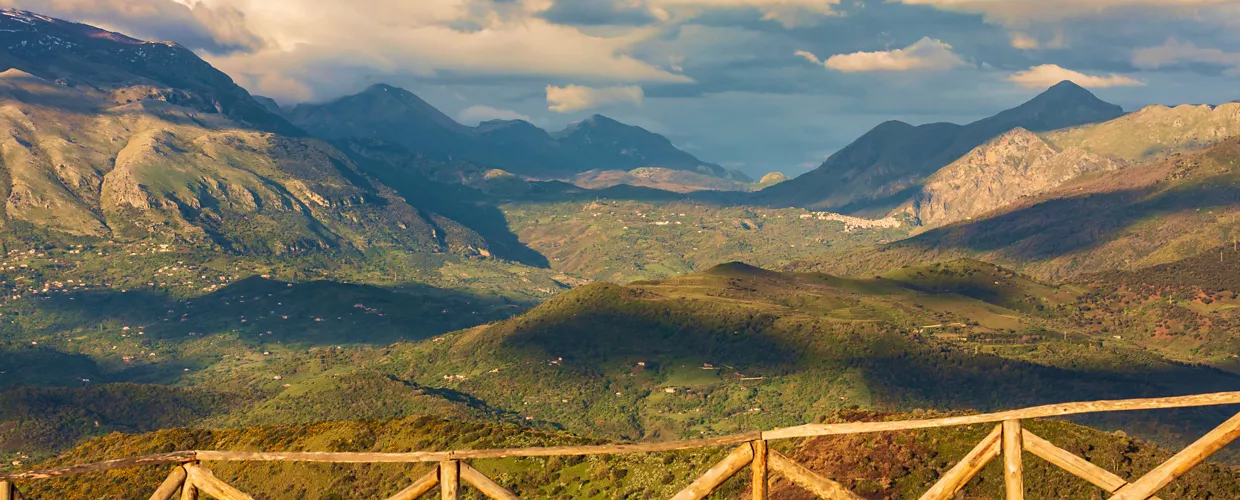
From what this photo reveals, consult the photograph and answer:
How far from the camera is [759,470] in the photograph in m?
15.6

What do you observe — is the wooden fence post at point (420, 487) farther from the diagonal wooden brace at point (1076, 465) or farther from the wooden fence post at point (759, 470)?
the diagonal wooden brace at point (1076, 465)

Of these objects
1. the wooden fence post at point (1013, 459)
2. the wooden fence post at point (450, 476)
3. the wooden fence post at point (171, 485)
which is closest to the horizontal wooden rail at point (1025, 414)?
the wooden fence post at point (1013, 459)

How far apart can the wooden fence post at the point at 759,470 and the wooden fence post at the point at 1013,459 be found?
3.74m

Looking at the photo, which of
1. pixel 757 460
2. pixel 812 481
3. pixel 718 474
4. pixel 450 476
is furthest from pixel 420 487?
pixel 812 481

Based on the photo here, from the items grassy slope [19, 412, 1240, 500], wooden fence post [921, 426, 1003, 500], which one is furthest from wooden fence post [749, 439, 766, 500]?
grassy slope [19, 412, 1240, 500]

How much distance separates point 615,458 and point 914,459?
3267 cm

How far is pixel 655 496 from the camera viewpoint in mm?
86750

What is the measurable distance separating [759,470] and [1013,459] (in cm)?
404

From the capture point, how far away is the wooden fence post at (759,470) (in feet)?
50.9

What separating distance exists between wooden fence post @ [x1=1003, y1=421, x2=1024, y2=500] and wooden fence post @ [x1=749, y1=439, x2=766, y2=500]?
374cm

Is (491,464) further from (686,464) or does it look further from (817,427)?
(817,427)

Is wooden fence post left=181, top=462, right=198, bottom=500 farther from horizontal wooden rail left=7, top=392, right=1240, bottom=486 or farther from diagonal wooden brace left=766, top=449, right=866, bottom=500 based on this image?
diagonal wooden brace left=766, top=449, right=866, bottom=500

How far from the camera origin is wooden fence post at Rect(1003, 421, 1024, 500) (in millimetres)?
15023

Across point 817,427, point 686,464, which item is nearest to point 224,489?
point 817,427
